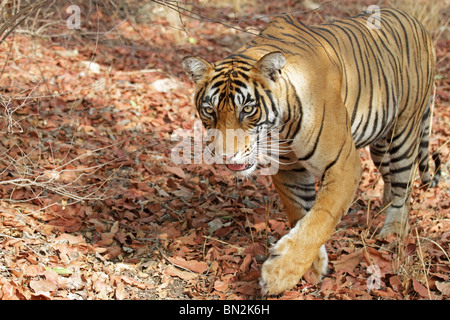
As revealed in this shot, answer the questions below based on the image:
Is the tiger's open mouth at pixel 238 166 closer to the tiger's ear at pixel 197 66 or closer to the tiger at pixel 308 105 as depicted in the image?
the tiger at pixel 308 105

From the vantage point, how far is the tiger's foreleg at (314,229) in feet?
9.15

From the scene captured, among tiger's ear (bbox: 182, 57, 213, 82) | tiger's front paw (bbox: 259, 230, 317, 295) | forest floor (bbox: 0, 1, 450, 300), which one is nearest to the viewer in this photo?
tiger's front paw (bbox: 259, 230, 317, 295)

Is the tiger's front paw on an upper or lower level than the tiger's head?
lower

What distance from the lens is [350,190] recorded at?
10.3 ft

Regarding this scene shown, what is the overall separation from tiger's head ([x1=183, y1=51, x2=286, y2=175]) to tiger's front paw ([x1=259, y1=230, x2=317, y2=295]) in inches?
19.8

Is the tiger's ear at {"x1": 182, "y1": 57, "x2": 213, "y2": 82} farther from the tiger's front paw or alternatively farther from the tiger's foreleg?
the tiger's front paw

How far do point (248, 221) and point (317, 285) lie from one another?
851 mm

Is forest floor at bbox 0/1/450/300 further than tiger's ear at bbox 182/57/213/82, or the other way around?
forest floor at bbox 0/1/450/300

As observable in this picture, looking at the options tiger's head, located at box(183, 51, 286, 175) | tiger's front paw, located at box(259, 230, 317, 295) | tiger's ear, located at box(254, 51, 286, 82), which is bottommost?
tiger's front paw, located at box(259, 230, 317, 295)

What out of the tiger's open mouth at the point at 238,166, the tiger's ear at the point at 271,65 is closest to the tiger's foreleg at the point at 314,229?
the tiger's open mouth at the point at 238,166

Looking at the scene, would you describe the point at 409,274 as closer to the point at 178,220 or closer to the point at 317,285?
the point at 317,285

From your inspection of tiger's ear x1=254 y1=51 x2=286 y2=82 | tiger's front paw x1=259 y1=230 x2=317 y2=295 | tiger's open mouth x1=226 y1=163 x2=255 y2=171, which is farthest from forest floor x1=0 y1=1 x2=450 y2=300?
tiger's open mouth x1=226 y1=163 x2=255 y2=171

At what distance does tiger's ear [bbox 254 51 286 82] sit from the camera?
285cm

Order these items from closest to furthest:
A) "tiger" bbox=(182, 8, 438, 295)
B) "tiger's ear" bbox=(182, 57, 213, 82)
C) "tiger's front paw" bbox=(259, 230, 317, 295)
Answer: "tiger's front paw" bbox=(259, 230, 317, 295)
"tiger" bbox=(182, 8, 438, 295)
"tiger's ear" bbox=(182, 57, 213, 82)
